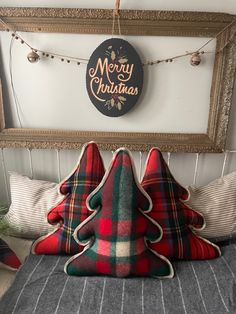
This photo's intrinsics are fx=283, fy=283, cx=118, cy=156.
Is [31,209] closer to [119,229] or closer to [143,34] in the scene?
[119,229]

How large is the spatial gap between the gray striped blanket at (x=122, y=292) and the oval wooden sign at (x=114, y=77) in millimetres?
721

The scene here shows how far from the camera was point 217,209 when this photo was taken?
1.26 m

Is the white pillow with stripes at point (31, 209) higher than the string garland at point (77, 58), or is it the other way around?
the string garland at point (77, 58)

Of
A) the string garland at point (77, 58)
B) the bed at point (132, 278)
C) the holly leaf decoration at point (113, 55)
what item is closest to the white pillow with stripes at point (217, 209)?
the bed at point (132, 278)

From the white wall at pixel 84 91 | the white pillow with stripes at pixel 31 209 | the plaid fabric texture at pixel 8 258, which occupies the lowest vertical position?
the plaid fabric texture at pixel 8 258

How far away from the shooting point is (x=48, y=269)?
1132 mm

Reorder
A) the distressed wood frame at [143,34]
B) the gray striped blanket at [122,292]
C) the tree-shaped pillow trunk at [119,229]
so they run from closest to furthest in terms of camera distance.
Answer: the gray striped blanket at [122,292], the tree-shaped pillow trunk at [119,229], the distressed wood frame at [143,34]

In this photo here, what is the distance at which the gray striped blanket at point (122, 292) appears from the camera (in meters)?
0.96

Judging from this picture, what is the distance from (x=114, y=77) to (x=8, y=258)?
35.0 inches

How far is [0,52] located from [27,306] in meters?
1.06

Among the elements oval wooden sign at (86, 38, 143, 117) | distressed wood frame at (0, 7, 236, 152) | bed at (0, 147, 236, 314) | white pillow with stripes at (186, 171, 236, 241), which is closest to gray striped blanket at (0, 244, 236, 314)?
bed at (0, 147, 236, 314)

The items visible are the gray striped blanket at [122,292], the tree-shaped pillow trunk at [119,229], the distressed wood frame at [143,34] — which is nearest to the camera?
the gray striped blanket at [122,292]

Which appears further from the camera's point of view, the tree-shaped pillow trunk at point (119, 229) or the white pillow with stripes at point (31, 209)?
the white pillow with stripes at point (31, 209)

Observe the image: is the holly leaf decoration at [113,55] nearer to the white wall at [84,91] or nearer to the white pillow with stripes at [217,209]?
the white wall at [84,91]
